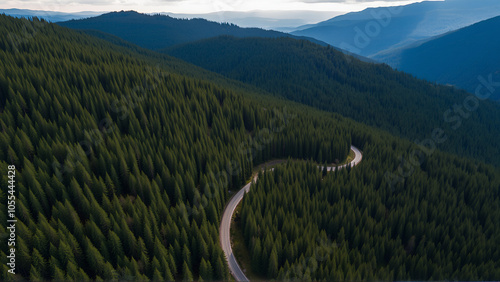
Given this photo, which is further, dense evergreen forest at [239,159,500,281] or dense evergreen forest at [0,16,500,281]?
dense evergreen forest at [239,159,500,281]

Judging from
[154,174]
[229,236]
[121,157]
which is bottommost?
[229,236]

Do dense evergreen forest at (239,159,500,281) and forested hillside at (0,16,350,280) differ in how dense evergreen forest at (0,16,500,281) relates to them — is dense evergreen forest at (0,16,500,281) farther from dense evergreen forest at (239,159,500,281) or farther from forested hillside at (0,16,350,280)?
dense evergreen forest at (239,159,500,281)

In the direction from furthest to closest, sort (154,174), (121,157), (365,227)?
1. (154,174)
2. (365,227)
3. (121,157)

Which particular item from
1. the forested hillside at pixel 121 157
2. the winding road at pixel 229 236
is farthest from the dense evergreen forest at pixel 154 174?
the winding road at pixel 229 236

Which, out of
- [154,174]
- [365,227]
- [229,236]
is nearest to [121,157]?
[154,174]

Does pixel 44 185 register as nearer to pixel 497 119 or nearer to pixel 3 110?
pixel 3 110

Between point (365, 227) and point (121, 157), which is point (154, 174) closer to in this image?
point (121, 157)

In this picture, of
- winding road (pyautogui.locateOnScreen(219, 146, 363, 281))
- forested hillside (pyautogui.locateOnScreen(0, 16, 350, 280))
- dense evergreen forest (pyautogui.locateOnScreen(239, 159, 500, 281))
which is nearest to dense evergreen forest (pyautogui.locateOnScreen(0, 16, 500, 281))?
forested hillside (pyautogui.locateOnScreen(0, 16, 350, 280))
